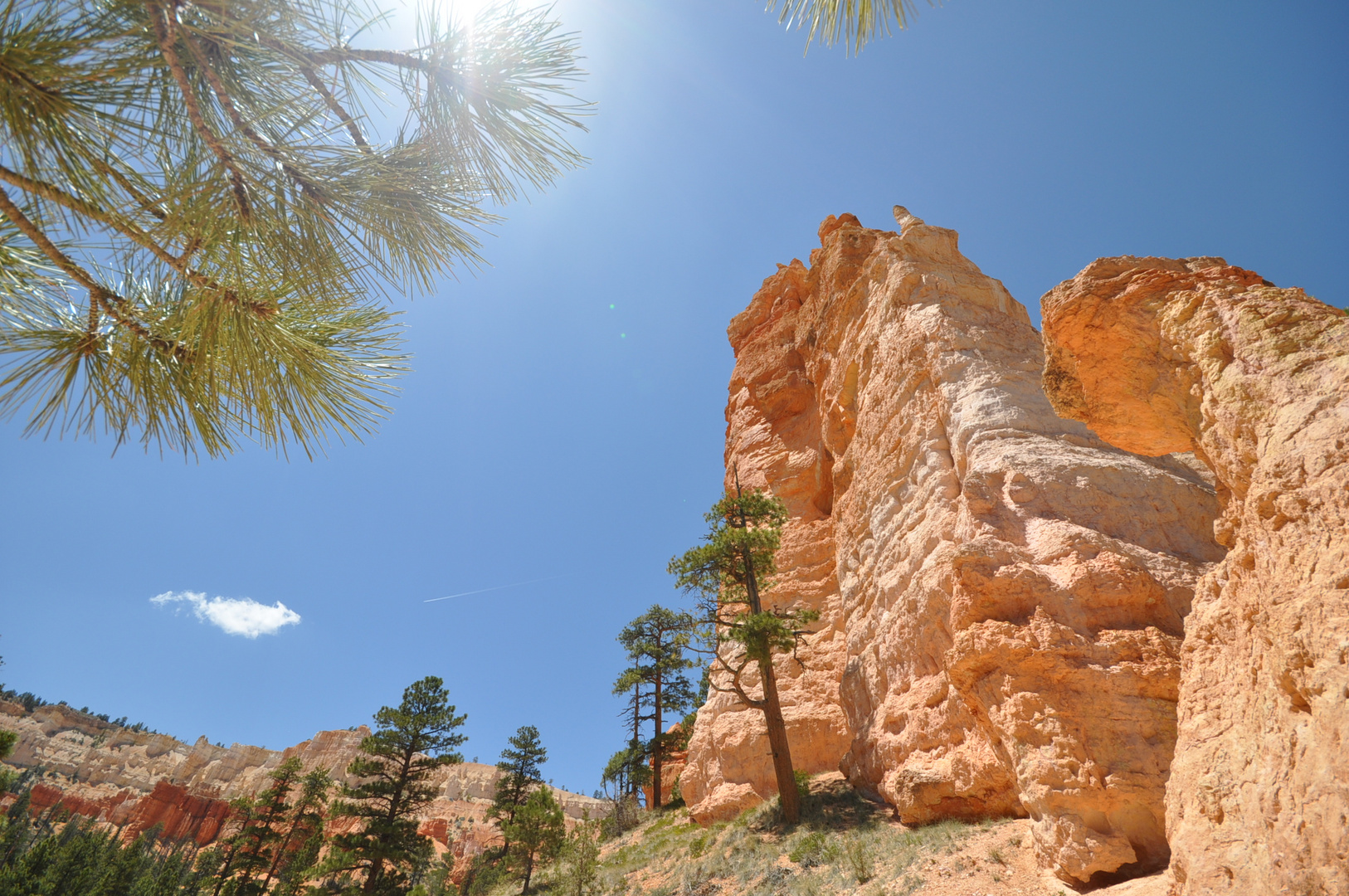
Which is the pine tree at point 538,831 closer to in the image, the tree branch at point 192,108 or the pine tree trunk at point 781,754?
the pine tree trunk at point 781,754

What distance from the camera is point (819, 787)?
12617mm

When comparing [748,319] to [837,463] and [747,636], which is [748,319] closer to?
[837,463]

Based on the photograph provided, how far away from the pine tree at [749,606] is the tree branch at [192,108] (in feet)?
37.9

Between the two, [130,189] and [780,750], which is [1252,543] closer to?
[130,189]

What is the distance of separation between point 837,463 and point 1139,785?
1172 cm

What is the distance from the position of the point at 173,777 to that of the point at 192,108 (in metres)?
95.4

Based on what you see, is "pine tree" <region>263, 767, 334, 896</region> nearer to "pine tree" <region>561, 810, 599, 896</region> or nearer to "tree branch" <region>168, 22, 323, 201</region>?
"pine tree" <region>561, 810, 599, 896</region>

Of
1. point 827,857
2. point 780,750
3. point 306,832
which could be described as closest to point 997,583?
point 827,857

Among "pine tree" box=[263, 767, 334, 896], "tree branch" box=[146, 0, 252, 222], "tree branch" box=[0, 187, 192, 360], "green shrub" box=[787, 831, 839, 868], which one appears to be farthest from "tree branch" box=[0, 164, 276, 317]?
"pine tree" box=[263, 767, 334, 896]

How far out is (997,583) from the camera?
797cm

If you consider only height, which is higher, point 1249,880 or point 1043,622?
point 1043,622

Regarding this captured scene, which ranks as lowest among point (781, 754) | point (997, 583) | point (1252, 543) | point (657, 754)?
point (1252, 543)

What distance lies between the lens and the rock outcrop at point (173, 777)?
179ft

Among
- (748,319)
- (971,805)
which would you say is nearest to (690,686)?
(748,319)
